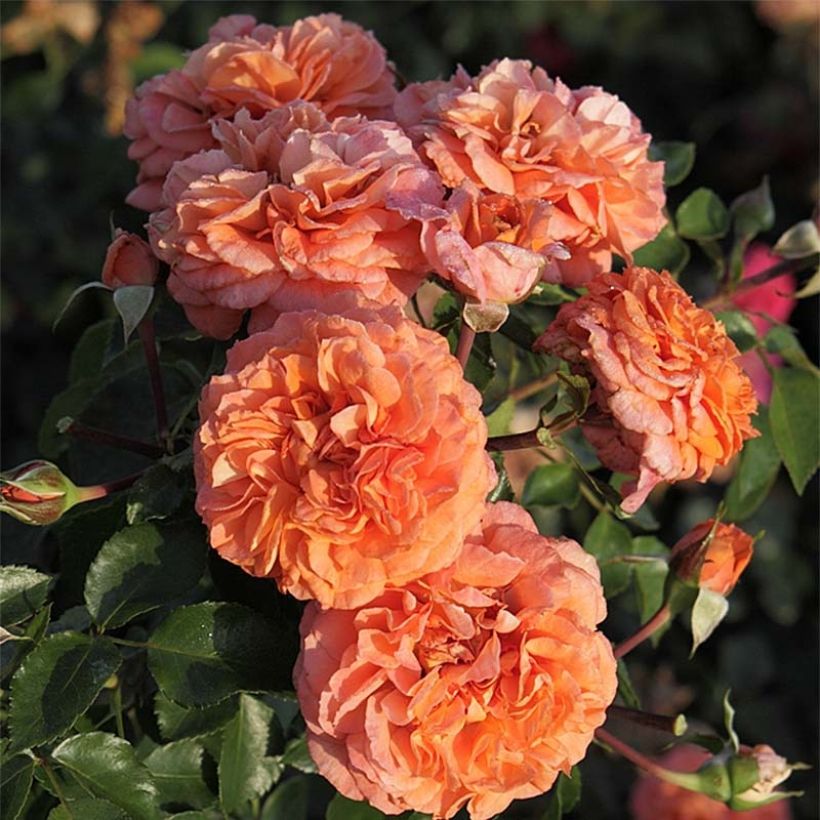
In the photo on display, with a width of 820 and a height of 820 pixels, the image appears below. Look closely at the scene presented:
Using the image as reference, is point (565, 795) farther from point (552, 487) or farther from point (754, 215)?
point (754, 215)

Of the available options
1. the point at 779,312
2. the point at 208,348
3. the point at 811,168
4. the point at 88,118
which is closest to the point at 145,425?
the point at 208,348

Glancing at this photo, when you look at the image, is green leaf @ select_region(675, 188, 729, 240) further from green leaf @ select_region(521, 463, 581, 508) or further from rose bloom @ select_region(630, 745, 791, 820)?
rose bloom @ select_region(630, 745, 791, 820)

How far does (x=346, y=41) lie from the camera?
2.97ft

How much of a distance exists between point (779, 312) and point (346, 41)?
3.69ft

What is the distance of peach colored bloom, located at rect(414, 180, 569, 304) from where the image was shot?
71cm

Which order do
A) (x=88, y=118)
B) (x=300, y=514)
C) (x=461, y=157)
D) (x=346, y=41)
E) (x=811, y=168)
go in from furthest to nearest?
(x=811, y=168), (x=88, y=118), (x=346, y=41), (x=461, y=157), (x=300, y=514)

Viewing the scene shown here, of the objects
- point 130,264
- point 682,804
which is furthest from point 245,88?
point 682,804

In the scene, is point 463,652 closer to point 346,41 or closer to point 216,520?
point 216,520

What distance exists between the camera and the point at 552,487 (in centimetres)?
99

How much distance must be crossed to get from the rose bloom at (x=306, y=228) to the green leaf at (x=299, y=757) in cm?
29

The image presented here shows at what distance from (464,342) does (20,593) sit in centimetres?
30

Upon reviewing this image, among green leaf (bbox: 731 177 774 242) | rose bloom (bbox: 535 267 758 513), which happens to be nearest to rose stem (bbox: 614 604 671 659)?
rose bloom (bbox: 535 267 758 513)

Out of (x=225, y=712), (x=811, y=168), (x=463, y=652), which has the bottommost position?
(x=811, y=168)

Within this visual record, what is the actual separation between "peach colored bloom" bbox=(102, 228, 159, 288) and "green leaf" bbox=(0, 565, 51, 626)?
19 centimetres
